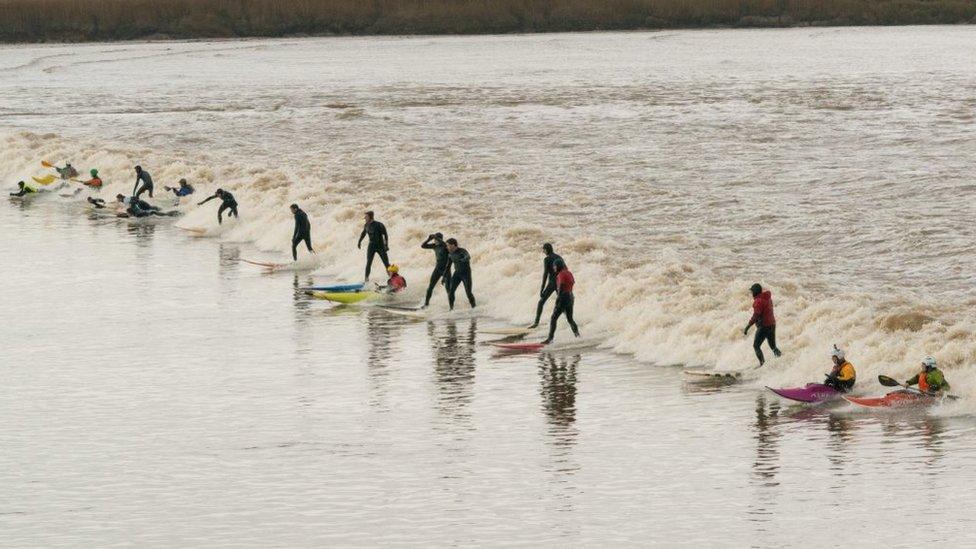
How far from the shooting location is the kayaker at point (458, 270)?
35.2 m

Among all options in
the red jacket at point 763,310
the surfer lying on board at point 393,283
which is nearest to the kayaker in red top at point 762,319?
the red jacket at point 763,310

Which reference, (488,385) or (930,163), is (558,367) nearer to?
(488,385)

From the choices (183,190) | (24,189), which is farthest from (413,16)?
(183,190)

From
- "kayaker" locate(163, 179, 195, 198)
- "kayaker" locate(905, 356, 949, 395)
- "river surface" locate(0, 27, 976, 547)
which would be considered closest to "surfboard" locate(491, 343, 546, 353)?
"river surface" locate(0, 27, 976, 547)

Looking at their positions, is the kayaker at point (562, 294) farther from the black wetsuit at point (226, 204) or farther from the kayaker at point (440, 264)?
the black wetsuit at point (226, 204)

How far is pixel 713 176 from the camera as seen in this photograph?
58.7 m

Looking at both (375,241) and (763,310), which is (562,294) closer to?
(763,310)

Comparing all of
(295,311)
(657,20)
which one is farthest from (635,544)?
(657,20)

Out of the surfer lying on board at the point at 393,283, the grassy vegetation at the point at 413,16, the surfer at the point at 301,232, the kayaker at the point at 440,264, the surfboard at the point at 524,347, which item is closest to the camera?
the surfboard at the point at 524,347

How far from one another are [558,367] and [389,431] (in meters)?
5.83

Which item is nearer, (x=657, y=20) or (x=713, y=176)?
(x=713, y=176)

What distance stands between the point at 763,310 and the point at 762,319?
20cm

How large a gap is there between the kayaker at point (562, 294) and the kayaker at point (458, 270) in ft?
12.7

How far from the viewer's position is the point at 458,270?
35469 mm
